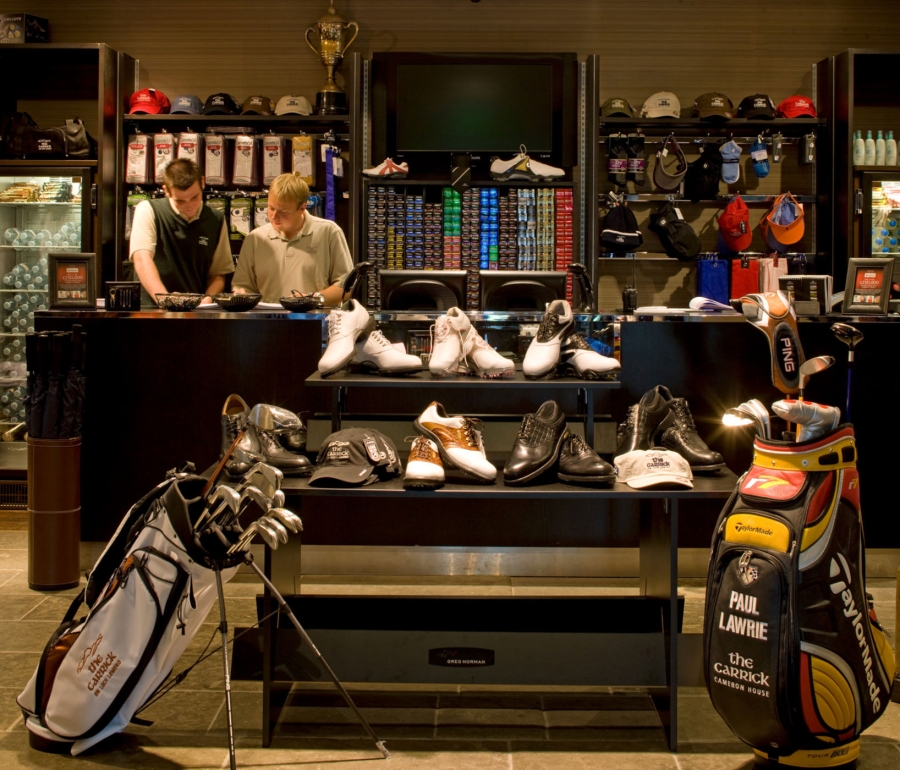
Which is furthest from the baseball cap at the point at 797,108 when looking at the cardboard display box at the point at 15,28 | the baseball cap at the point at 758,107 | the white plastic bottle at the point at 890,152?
the cardboard display box at the point at 15,28

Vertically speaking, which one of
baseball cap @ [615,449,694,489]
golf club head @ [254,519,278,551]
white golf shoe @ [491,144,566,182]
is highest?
white golf shoe @ [491,144,566,182]

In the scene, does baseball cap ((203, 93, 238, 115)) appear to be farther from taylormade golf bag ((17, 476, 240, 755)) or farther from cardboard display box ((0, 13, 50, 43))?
taylormade golf bag ((17, 476, 240, 755))

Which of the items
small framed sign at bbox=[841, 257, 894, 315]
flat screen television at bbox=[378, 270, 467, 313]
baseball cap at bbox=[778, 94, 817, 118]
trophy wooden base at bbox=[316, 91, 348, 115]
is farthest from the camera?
baseball cap at bbox=[778, 94, 817, 118]

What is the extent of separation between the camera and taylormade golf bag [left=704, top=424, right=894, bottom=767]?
210cm

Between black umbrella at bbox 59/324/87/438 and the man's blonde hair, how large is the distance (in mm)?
1287

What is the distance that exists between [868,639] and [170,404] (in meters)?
2.63

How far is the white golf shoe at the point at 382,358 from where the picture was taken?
2799 mm

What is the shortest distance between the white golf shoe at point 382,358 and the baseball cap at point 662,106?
12.9 feet

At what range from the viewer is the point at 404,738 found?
99.3 inches

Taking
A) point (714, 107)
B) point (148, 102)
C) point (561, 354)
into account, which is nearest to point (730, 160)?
point (714, 107)

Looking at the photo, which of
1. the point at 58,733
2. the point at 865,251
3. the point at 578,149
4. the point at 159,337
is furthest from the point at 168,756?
the point at 865,251

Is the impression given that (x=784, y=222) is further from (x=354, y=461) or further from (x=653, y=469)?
(x=354, y=461)

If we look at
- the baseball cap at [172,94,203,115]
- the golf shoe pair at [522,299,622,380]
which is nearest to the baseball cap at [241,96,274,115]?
the baseball cap at [172,94,203,115]

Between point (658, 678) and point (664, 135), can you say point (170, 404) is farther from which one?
point (664, 135)
